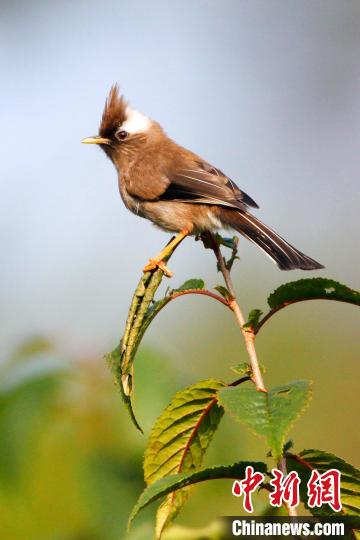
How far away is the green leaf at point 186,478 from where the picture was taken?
4.43 feet

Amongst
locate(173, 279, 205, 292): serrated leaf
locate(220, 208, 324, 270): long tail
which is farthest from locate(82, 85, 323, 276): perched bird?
locate(173, 279, 205, 292): serrated leaf

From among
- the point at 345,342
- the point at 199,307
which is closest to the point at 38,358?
the point at 345,342

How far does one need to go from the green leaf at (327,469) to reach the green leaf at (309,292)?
0.95 ft

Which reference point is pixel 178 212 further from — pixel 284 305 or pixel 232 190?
pixel 284 305

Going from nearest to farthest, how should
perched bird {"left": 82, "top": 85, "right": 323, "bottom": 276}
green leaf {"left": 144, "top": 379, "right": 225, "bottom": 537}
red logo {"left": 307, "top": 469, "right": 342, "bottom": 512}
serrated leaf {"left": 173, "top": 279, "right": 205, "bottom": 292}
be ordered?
red logo {"left": 307, "top": 469, "right": 342, "bottom": 512}
green leaf {"left": 144, "top": 379, "right": 225, "bottom": 537}
serrated leaf {"left": 173, "top": 279, "right": 205, "bottom": 292}
perched bird {"left": 82, "top": 85, "right": 323, "bottom": 276}

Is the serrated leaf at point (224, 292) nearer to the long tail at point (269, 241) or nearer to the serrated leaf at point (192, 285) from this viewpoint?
the serrated leaf at point (192, 285)

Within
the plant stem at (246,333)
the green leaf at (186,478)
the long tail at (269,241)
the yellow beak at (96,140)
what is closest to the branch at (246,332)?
the plant stem at (246,333)

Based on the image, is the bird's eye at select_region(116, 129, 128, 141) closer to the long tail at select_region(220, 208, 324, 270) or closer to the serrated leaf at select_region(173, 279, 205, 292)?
the long tail at select_region(220, 208, 324, 270)

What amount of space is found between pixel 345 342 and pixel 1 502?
9.28 ft

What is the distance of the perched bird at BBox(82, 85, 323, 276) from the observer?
3100 mm

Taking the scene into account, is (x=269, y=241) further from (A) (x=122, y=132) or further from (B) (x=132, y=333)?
(A) (x=122, y=132)

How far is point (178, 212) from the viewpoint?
3512 mm

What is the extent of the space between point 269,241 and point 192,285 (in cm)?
125

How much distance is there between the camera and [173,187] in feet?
11.8
